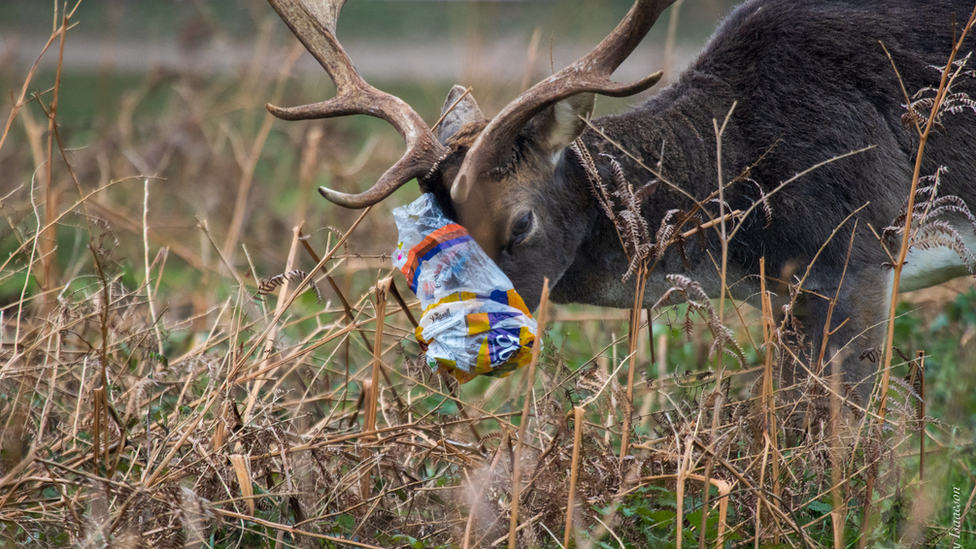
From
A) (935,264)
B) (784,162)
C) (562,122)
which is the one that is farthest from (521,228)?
(935,264)

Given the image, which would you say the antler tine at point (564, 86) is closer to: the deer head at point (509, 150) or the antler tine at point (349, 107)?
the deer head at point (509, 150)

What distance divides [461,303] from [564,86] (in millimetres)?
865

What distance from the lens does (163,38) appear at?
16.1 meters

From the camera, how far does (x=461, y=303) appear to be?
303cm

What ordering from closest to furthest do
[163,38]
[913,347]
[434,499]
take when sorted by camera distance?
1. [434,499]
2. [913,347]
3. [163,38]

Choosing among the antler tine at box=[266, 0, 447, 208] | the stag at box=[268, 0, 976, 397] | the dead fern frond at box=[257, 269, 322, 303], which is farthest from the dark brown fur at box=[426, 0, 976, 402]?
the dead fern frond at box=[257, 269, 322, 303]

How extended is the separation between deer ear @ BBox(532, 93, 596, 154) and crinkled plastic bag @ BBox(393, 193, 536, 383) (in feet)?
1.84

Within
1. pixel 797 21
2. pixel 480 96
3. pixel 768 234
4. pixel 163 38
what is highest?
pixel 797 21

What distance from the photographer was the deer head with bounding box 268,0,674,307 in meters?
3.13

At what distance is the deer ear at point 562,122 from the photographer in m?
3.28

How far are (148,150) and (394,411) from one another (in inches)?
183

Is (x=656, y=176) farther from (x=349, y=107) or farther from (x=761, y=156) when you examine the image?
(x=349, y=107)

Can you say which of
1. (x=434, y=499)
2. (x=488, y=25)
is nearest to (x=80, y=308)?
(x=434, y=499)

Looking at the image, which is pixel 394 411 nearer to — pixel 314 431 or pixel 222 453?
pixel 314 431
